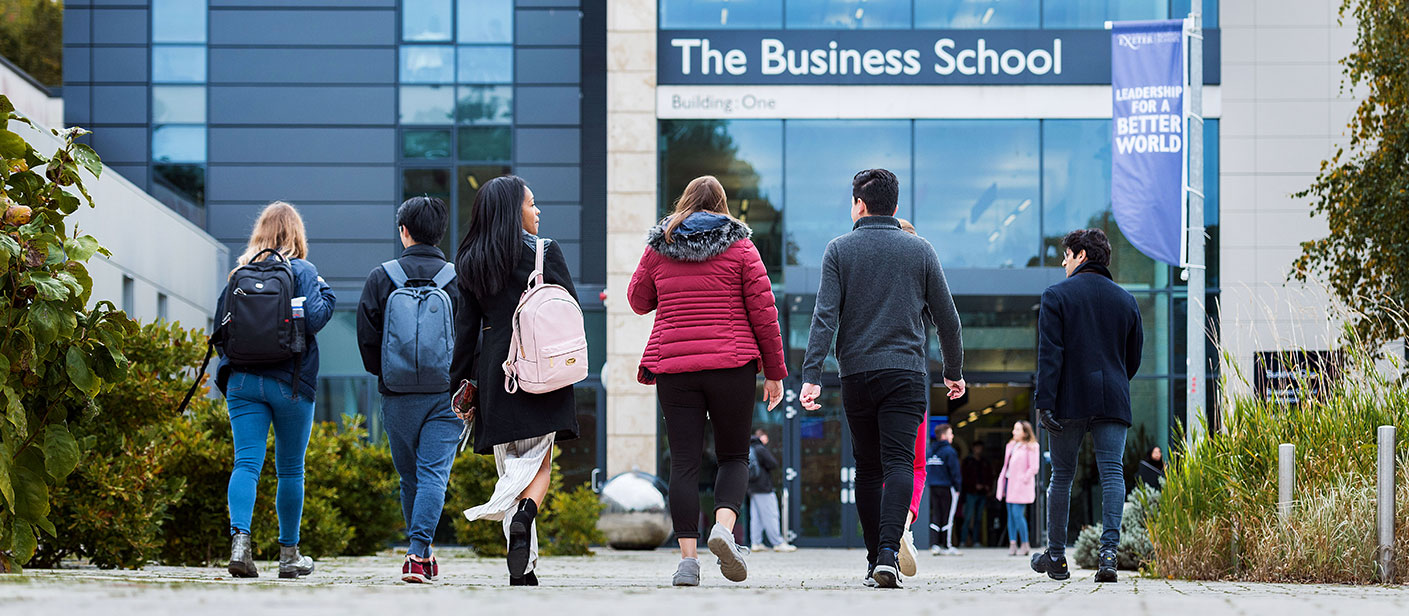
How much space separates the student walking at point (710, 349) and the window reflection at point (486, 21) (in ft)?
60.2

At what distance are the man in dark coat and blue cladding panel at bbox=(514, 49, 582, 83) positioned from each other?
671 inches

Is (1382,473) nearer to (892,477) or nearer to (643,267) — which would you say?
(892,477)

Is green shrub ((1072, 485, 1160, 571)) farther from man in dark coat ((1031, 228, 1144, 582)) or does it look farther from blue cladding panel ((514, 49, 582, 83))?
blue cladding panel ((514, 49, 582, 83))

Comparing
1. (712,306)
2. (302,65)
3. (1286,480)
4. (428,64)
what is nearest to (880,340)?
(712,306)

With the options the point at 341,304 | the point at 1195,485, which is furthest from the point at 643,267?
the point at 341,304

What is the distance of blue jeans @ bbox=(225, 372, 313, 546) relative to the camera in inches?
280

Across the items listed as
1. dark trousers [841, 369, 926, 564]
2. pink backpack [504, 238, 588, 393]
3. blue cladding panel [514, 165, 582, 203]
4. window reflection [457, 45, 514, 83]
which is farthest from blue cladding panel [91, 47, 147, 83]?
dark trousers [841, 369, 926, 564]

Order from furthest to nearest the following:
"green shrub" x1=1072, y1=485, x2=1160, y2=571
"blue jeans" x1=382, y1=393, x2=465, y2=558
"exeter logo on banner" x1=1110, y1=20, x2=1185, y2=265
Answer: "exeter logo on banner" x1=1110, y1=20, x2=1185, y2=265
"green shrub" x1=1072, y1=485, x2=1160, y2=571
"blue jeans" x1=382, y1=393, x2=465, y2=558

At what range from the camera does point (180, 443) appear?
967cm

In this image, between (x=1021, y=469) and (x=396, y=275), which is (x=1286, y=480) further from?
(x=1021, y=469)

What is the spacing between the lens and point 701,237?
6598 mm

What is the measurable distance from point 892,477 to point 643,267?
136 centimetres

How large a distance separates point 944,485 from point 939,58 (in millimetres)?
5825

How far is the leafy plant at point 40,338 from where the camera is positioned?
6148 mm
